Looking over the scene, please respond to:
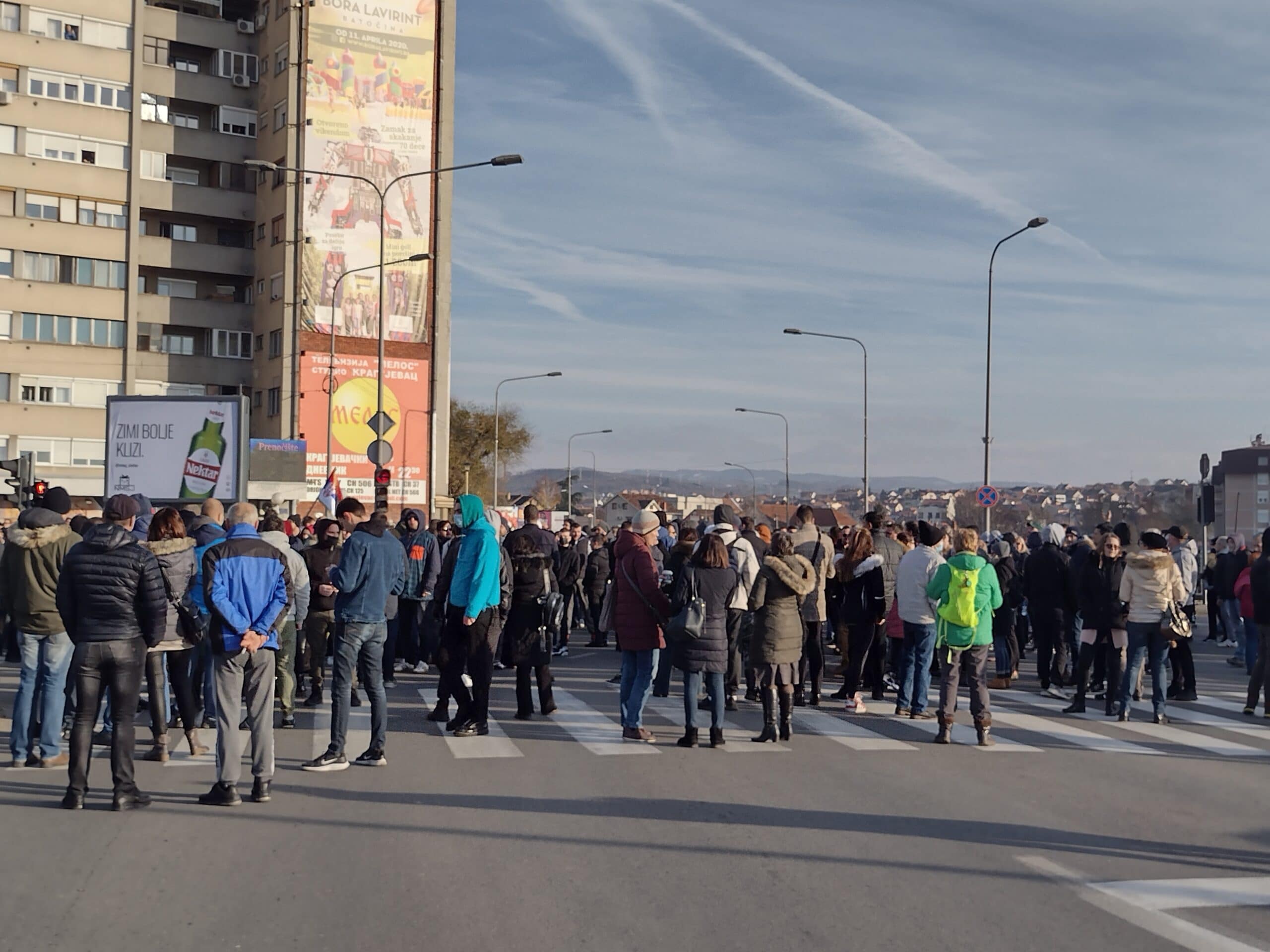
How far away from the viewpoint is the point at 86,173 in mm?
56250

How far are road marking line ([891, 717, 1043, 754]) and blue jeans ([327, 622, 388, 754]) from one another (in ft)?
16.6

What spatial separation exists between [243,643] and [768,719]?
4793mm

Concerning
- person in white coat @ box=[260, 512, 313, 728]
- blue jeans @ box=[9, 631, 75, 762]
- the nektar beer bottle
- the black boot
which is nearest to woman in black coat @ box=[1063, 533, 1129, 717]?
the black boot

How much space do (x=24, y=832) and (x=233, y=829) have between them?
1.18 m

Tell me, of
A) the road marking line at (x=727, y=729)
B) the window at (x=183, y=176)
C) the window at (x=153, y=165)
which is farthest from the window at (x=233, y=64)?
the road marking line at (x=727, y=729)

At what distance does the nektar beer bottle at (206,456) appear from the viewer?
2564 centimetres

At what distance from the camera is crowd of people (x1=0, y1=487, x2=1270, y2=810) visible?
858cm

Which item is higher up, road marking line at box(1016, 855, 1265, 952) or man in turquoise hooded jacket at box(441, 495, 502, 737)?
man in turquoise hooded jacket at box(441, 495, 502, 737)

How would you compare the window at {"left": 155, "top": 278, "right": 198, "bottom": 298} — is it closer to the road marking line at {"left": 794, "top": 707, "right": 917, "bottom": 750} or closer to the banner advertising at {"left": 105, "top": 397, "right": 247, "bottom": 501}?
the banner advertising at {"left": 105, "top": 397, "right": 247, "bottom": 501}

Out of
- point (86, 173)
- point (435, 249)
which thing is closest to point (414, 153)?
point (435, 249)

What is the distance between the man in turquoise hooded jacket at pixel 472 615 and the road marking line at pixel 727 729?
2.02m

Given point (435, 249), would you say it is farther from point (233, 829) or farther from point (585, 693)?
point (233, 829)

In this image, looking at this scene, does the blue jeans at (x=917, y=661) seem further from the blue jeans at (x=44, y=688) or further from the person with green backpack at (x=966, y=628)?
the blue jeans at (x=44, y=688)

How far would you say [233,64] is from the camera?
60.7 meters
